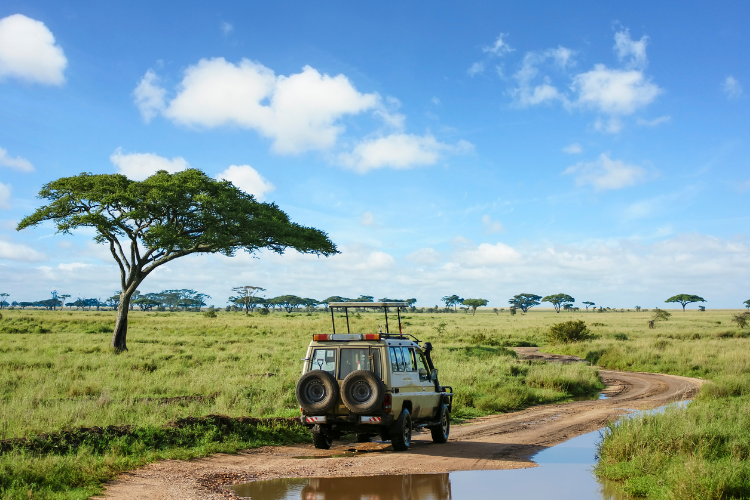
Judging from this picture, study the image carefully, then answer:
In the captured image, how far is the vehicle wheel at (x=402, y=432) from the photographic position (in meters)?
11.1

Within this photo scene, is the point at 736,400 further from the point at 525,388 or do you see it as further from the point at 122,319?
the point at 122,319

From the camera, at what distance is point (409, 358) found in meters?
12.1

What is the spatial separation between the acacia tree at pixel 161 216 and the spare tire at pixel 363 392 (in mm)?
20945

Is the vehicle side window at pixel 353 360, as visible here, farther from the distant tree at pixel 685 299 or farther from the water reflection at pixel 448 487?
the distant tree at pixel 685 299

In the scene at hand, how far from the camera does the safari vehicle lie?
10688mm

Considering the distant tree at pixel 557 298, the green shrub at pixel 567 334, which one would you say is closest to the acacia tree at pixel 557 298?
the distant tree at pixel 557 298

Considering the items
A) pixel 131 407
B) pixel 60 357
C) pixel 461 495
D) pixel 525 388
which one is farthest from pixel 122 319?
pixel 461 495

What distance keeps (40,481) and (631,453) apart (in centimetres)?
941

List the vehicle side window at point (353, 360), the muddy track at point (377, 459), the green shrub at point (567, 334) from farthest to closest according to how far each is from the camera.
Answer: the green shrub at point (567, 334)
the vehicle side window at point (353, 360)
the muddy track at point (377, 459)

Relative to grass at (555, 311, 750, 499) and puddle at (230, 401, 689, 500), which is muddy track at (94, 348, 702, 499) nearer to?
puddle at (230, 401, 689, 500)

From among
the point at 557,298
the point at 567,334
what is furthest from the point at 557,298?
the point at 567,334

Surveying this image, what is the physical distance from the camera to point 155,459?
10430 mm

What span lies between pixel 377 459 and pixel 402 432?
78cm

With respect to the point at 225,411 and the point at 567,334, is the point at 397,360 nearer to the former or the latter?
the point at 225,411
